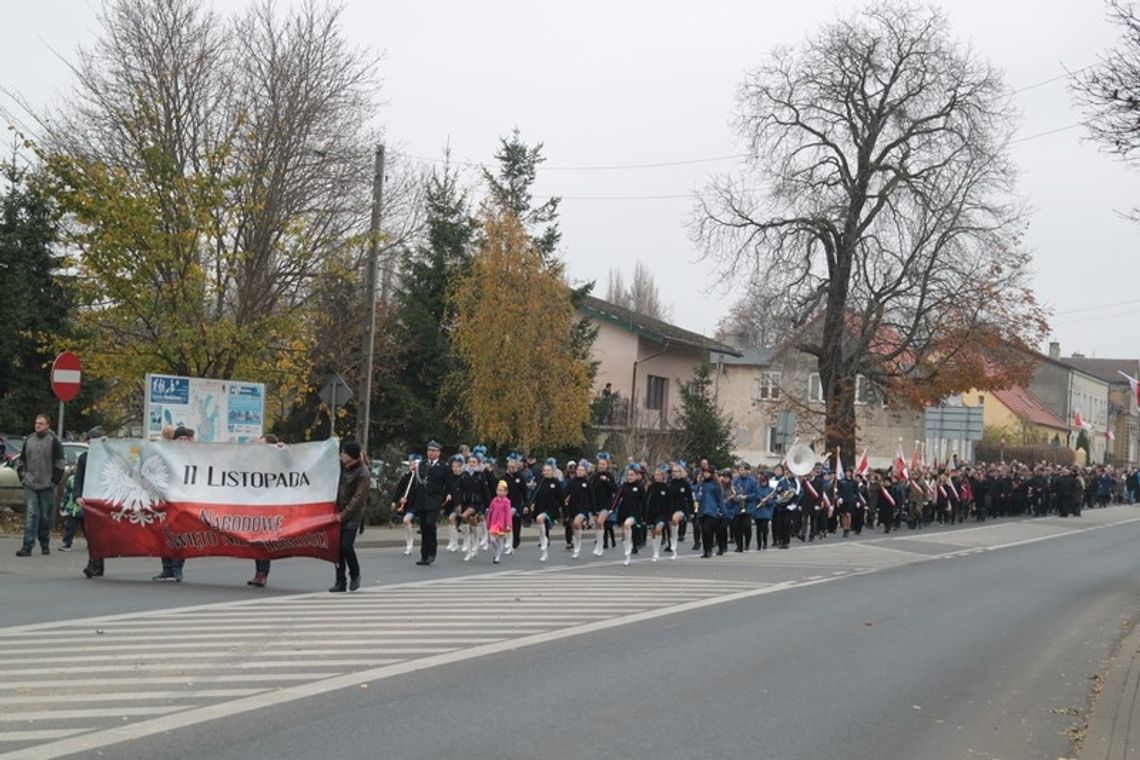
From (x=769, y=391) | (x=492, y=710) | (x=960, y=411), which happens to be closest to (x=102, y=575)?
(x=492, y=710)

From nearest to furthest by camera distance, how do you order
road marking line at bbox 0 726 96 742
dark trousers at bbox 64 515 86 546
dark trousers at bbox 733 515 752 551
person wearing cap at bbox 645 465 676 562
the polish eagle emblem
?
road marking line at bbox 0 726 96 742 → the polish eagle emblem → dark trousers at bbox 64 515 86 546 → person wearing cap at bbox 645 465 676 562 → dark trousers at bbox 733 515 752 551

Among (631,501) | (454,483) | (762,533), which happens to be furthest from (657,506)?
(762,533)

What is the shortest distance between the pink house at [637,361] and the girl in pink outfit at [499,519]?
104 ft

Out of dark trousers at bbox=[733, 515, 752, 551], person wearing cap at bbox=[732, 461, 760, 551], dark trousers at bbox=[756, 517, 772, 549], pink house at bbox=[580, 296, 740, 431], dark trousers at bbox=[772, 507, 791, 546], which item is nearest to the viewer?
person wearing cap at bbox=[732, 461, 760, 551]

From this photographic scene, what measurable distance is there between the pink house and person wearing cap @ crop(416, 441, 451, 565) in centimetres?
3278

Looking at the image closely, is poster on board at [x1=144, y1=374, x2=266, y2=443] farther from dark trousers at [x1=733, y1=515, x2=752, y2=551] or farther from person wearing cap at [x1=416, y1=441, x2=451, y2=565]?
dark trousers at [x1=733, y1=515, x2=752, y2=551]

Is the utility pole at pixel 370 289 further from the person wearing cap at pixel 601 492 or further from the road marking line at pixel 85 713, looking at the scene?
the road marking line at pixel 85 713

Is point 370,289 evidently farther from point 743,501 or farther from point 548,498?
point 743,501

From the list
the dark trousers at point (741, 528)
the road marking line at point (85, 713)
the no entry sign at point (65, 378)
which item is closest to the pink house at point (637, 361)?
the dark trousers at point (741, 528)

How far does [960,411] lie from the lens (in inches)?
2120

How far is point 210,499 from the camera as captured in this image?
56.3ft

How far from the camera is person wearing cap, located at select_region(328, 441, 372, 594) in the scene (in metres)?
16.3

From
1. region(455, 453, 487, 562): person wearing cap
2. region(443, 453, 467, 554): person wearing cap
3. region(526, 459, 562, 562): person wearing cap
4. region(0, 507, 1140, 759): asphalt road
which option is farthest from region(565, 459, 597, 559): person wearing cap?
region(0, 507, 1140, 759): asphalt road

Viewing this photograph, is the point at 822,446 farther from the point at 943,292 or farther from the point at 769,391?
the point at 769,391
